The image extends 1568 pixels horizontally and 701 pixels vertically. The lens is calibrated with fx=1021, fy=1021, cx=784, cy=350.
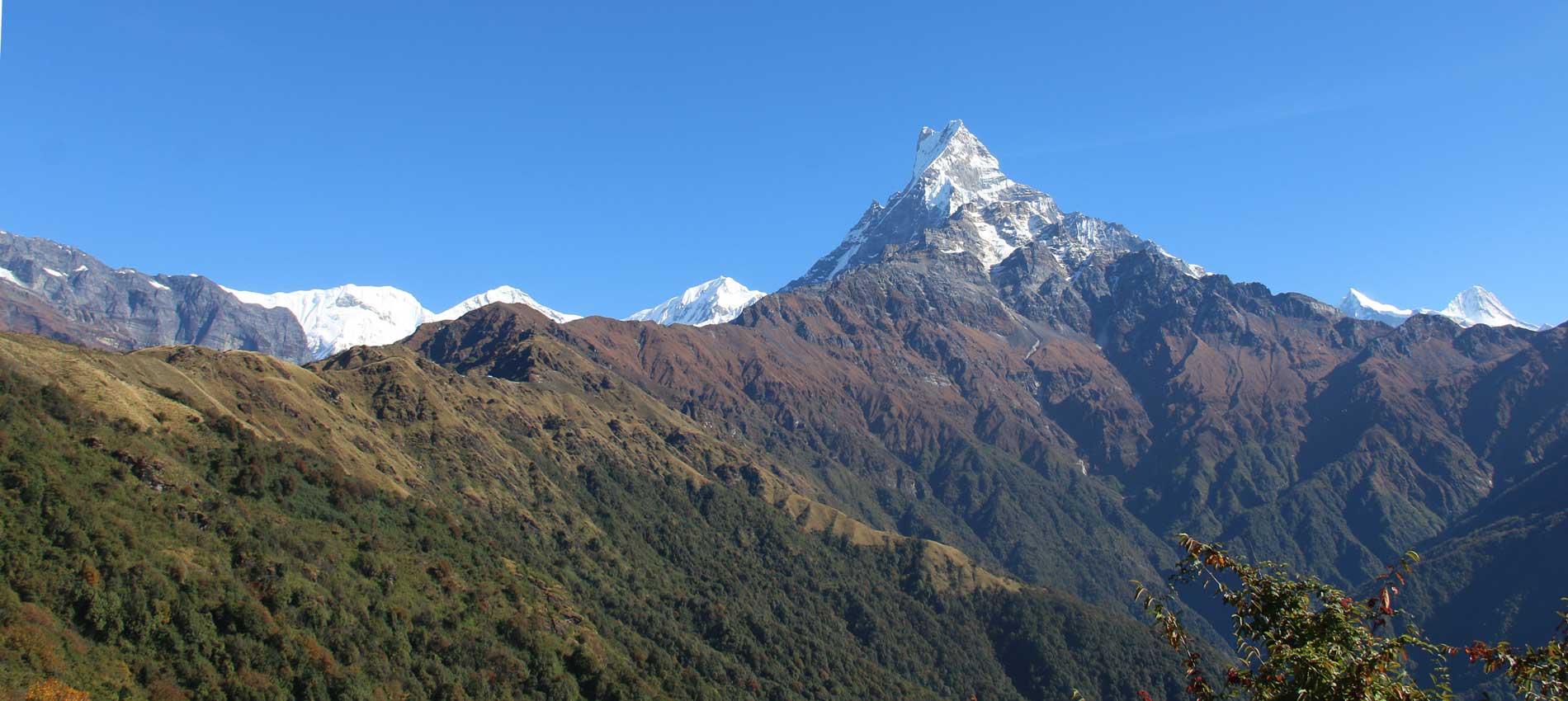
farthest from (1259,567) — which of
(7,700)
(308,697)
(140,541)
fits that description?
(140,541)

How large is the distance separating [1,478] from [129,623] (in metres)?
37.6

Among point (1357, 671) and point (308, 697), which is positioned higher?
point (1357, 671)

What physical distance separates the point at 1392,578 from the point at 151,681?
588ft

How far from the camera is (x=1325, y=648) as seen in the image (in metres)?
28.5

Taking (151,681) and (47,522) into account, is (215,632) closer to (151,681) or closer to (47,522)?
(151,681)

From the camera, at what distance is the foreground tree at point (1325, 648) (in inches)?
1080

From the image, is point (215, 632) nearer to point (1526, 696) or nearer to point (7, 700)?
point (7, 700)

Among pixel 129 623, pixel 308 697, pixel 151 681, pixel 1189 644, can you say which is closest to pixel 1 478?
pixel 129 623

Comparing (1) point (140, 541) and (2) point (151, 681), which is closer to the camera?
(2) point (151, 681)

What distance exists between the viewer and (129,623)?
165250 mm

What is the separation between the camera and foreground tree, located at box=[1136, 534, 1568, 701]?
90.0 ft

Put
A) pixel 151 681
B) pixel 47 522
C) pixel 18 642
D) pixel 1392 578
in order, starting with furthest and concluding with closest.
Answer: pixel 47 522
pixel 151 681
pixel 18 642
pixel 1392 578

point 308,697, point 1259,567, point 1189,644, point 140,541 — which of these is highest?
point 1259,567

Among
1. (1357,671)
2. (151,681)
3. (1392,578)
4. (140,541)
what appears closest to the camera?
(1357,671)
